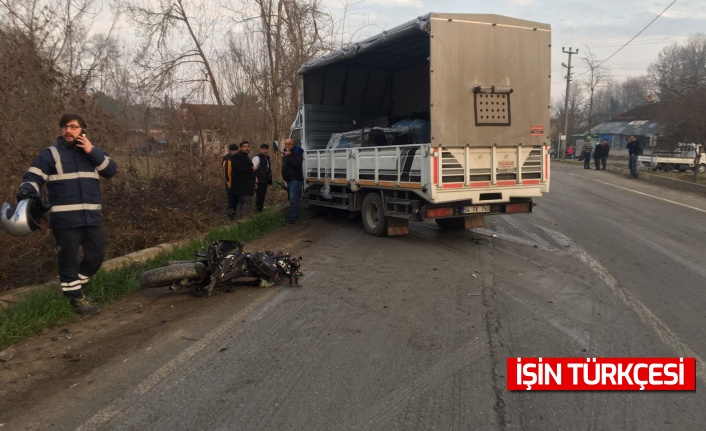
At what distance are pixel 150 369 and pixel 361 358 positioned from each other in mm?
1620

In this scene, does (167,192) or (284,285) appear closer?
(284,285)

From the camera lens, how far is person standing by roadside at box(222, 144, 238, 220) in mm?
10047

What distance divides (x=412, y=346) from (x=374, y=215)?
546 centimetres

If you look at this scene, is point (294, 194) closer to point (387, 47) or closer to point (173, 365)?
point (387, 47)

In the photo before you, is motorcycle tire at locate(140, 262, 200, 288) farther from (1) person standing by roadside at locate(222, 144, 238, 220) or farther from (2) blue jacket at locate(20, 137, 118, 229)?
(1) person standing by roadside at locate(222, 144, 238, 220)

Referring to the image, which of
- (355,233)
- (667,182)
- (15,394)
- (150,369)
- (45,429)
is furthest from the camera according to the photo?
(667,182)

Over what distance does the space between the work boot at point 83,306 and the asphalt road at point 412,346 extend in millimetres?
994

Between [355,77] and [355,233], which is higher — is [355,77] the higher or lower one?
the higher one

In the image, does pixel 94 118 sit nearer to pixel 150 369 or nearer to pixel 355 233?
pixel 355 233

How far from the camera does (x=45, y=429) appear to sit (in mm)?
3115

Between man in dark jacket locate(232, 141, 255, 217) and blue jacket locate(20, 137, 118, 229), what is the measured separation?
4.88 metres

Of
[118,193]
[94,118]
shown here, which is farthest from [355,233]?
[94,118]

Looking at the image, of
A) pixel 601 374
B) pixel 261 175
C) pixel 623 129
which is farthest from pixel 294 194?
pixel 623 129

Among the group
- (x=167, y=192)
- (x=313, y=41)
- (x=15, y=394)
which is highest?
(x=313, y=41)
